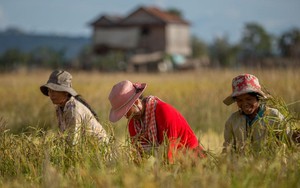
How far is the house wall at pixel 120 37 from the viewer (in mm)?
53844

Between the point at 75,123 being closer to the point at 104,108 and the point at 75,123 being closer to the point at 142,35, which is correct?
the point at 104,108

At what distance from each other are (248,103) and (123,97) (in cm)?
89

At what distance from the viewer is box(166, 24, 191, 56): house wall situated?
5319 centimetres

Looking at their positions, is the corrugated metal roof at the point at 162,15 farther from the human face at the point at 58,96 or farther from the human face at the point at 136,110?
the human face at the point at 136,110

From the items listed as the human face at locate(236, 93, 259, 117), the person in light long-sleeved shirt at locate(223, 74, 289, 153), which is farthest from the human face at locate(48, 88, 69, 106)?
the human face at locate(236, 93, 259, 117)

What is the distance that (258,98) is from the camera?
4.73 metres

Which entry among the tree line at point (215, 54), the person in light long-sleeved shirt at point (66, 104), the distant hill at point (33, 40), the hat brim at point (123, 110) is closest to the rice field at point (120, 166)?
the hat brim at point (123, 110)

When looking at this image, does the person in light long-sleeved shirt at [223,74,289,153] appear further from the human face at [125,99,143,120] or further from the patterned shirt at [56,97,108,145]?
the patterned shirt at [56,97,108,145]

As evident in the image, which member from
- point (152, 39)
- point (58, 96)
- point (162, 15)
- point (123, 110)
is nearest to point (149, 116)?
point (123, 110)

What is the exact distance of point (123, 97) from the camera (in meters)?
4.73

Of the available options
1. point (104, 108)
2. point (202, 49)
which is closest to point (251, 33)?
point (202, 49)

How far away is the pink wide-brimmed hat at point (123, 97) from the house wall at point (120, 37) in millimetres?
48994

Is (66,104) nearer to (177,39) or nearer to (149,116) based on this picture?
(149,116)

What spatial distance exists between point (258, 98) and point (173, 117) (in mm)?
620
